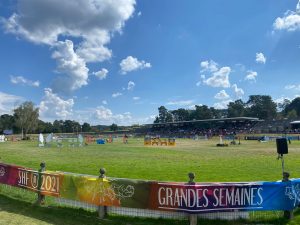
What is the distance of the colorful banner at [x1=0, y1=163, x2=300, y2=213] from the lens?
9938 mm

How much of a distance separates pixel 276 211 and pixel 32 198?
9.56 meters

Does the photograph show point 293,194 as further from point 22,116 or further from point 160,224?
point 22,116

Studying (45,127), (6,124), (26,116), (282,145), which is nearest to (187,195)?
(282,145)

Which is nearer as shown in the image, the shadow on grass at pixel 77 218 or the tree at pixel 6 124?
the shadow on grass at pixel 77 218

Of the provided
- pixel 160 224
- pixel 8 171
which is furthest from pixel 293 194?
pixel 8 171

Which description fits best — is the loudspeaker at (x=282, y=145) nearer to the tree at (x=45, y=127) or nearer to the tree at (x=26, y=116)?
the tree at (x=26, y=116)

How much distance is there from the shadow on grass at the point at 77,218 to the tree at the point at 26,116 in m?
139

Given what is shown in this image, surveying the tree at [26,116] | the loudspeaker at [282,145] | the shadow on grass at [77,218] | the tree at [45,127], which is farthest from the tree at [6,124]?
the loudspeaker at [282,145]

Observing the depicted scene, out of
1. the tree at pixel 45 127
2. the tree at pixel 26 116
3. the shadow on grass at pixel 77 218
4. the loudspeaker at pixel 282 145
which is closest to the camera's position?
the shadow on grass at pixel 77 218

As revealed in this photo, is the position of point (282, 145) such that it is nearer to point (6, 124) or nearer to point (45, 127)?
point (45, 127)

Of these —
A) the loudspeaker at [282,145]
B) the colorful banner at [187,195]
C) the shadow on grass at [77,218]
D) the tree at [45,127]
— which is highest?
the tree at [45,127]

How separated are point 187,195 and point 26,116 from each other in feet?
477

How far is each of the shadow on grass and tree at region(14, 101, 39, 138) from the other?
139m

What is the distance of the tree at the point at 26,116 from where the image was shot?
144 metres
